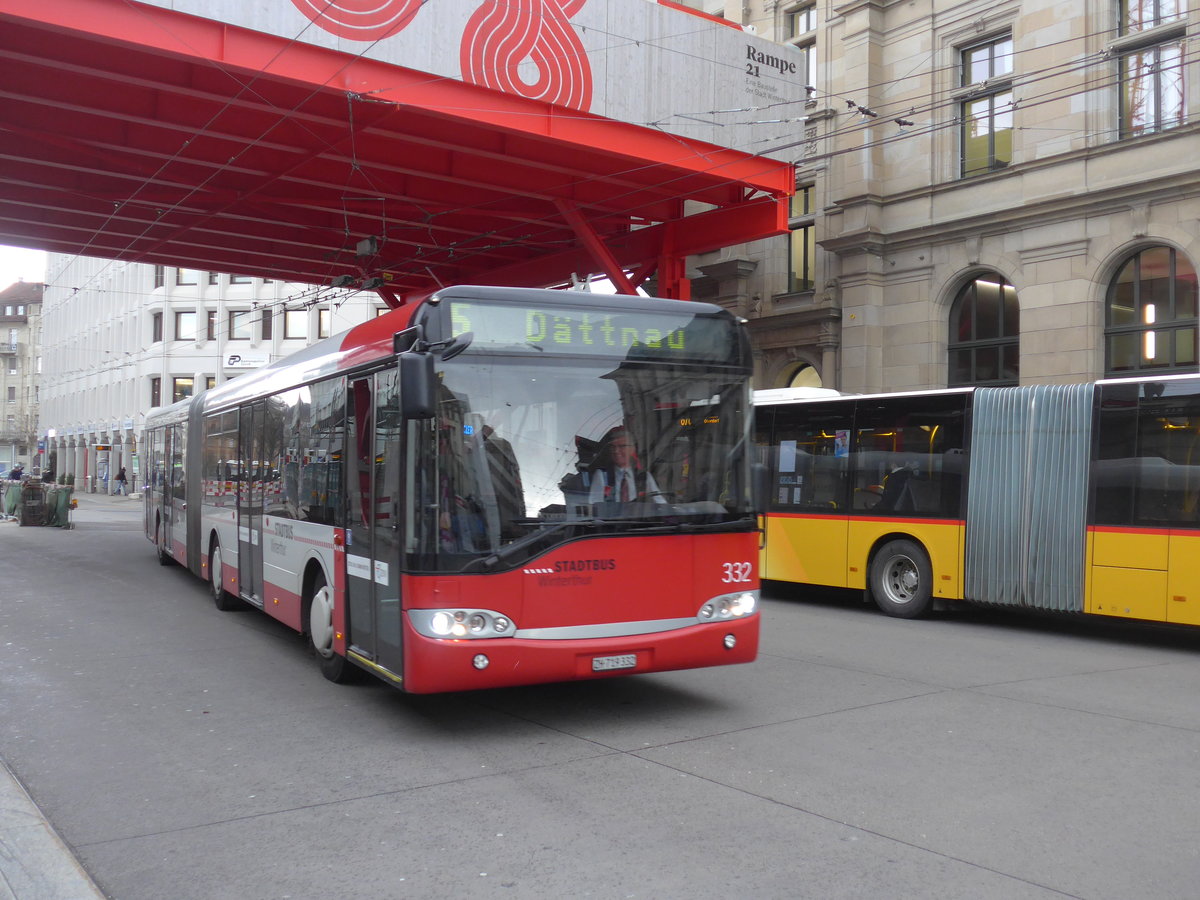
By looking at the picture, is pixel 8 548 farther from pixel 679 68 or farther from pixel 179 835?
pixel 179 835

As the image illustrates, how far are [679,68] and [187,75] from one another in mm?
7968

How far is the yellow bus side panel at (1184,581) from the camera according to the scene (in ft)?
35.8

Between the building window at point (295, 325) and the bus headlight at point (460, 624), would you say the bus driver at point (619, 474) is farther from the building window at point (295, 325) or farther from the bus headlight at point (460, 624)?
the building window at point (295, 325)

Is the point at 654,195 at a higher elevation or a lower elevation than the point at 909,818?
higher

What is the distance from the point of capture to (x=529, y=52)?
1656 centimetres

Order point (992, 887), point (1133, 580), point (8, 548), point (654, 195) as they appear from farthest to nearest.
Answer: point (8, 548) < point (654, 195) < point (1133, 580) < point (992, 887)

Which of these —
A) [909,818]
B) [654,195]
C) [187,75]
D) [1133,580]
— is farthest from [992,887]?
[654,195]

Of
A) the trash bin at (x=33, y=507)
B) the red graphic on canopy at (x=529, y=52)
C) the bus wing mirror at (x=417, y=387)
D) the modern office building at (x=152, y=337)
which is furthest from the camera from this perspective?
the modern office building at (x=152, y=337)

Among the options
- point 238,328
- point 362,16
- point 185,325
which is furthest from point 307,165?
point 185,325

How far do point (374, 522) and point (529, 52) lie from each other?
11215mm

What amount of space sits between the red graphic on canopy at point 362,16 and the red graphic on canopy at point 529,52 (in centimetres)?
101

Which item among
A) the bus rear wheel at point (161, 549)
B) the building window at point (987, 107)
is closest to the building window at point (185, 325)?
the bus rear wheel at point (161, 549)

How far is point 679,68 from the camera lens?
18.5 metres

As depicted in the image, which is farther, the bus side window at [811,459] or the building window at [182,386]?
the building window at [182,386]
